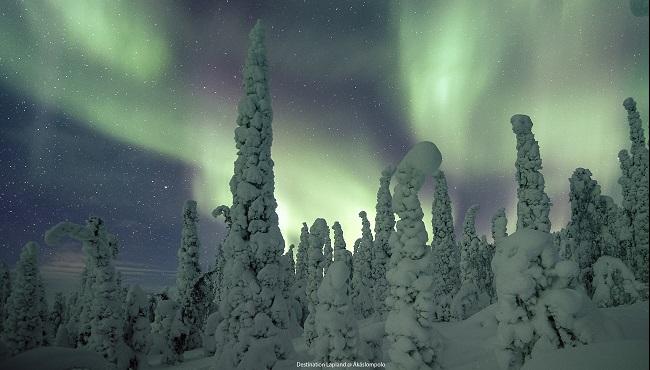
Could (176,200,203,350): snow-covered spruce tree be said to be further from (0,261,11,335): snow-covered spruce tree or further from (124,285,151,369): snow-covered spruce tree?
(0,261,11,335): snow-covered spruce tree

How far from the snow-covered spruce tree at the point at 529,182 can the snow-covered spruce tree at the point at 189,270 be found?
2632 centimetres

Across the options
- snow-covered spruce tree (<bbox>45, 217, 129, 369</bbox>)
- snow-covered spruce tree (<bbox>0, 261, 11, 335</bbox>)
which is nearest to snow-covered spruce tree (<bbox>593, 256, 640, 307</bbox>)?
snow-covered spruce tree (<bbox>0, 261, 11, 335</bbox>)

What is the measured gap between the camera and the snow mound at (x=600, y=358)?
2.77 m

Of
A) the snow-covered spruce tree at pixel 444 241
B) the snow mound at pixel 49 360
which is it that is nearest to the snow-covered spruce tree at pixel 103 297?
the snow mound at pixel 49 360

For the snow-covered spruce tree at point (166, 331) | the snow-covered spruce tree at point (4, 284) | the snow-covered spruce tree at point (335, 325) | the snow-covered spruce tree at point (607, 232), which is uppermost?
the snow-covered spruce tree at point (607, 232)

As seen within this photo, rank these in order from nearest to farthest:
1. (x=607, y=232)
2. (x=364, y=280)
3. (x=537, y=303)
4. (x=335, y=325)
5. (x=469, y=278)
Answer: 1. (x=537, y=303)
2. (x=335, y=325)
3. (x=607, y=232)
4. (x=469, y=278)
5. (x=364, y=280)

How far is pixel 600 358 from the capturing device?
4.07m

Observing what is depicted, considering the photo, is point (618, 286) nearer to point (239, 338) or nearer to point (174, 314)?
point (239, 338)

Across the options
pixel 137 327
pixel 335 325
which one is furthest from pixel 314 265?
pixel 335 325

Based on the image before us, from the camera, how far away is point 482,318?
2439 cm

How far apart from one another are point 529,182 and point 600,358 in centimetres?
2297

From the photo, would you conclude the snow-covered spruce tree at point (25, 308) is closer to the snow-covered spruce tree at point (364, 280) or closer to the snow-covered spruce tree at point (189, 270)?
the snow-covered spruce tree at point (189, 270)

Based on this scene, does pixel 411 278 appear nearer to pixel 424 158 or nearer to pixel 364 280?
pixel 424 158

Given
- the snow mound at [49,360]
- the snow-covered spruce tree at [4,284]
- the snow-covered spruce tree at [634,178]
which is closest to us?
the snow mound at [49,360]
